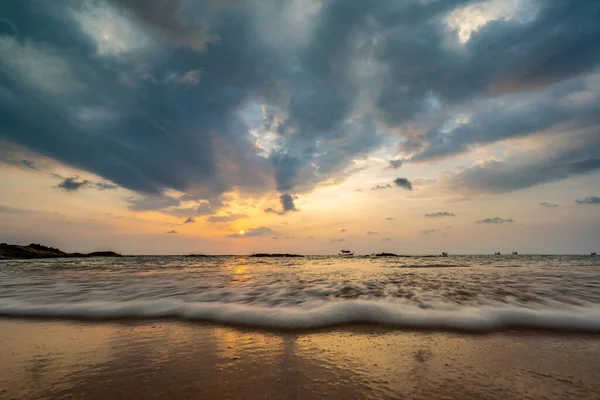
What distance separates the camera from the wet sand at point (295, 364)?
9.35ft

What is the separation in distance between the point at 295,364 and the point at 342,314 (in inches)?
96.3

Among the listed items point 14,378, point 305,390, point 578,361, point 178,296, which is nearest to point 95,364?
point 14,378

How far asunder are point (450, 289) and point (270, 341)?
21.6 ft

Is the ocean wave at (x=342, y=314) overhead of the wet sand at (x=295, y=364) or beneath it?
overhead

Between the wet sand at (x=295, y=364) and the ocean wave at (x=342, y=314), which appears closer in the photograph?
the wet sand at (x=295, y=364)

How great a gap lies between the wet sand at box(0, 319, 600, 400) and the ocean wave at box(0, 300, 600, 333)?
43cm

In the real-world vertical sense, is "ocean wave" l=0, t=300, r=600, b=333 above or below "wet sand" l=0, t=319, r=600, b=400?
above

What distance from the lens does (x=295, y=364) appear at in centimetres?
354

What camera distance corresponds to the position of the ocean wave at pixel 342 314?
520 centimetres

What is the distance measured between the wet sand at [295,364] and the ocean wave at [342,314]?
0.43m

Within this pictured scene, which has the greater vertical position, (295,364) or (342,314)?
(342,314)

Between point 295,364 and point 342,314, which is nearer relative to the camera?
point 295,364

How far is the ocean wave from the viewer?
17.1ft

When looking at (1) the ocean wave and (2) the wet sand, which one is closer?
(2) the wet sand
